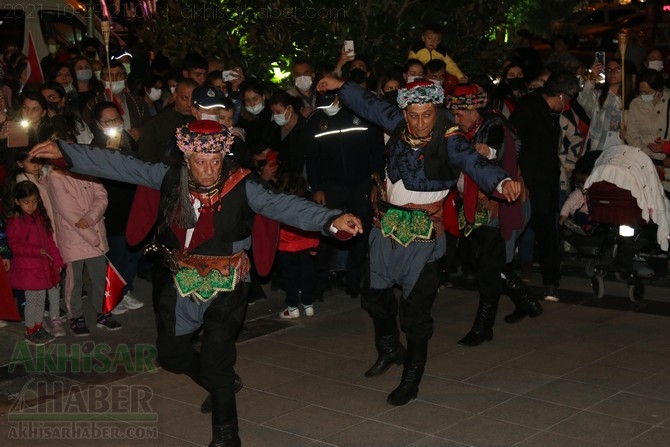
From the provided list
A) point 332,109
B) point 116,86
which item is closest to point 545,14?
point 116,86

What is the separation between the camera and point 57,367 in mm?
8375

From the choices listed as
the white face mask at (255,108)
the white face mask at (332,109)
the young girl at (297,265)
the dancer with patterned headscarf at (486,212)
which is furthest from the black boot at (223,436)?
the white face mask at (255,108)

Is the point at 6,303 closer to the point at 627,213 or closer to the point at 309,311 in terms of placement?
the point at 309,311

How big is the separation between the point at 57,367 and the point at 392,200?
2860mm

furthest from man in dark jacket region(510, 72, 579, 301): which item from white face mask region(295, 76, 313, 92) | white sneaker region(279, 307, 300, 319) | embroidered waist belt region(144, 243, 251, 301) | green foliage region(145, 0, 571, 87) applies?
embroidered waist belt region(144, 243, 251, 301)

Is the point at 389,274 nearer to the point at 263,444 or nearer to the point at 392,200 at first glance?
the point at 392,200

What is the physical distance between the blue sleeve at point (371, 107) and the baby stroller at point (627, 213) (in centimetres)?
278

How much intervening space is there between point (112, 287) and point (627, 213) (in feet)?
14.7

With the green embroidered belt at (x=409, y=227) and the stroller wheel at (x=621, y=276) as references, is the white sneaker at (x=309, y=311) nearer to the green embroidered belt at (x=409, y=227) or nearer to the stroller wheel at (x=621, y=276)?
the green embroidered belt at (x=409, y=227)

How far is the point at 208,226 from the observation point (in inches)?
254

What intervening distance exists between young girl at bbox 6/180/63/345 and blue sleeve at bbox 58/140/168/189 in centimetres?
250

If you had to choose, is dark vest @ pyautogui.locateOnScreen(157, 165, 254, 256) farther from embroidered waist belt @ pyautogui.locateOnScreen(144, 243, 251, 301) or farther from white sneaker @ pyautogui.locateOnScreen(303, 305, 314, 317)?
white sneaker @ pyautogui.locateOnScreen(303, 305, 314, 317)

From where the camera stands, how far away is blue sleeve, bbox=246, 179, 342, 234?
6.31 m

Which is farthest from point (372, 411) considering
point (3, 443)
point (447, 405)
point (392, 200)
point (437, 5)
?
point (437, 5)
